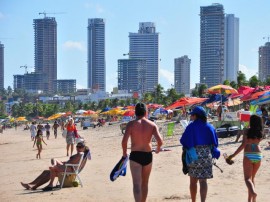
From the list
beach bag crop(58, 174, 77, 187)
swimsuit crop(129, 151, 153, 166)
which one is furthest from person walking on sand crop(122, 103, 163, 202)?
beach bag crop(58, 174, 77, 187)

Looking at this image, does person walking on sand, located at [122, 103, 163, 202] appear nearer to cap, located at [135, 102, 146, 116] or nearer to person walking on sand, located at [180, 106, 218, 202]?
cap, located at [135, 102, 146, 116]

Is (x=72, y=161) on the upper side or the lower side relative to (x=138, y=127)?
lower

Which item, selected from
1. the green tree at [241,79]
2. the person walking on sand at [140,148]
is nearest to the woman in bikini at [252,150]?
the person walking on sand at [140,148]

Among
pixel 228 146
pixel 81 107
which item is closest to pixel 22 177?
pixel 228 146

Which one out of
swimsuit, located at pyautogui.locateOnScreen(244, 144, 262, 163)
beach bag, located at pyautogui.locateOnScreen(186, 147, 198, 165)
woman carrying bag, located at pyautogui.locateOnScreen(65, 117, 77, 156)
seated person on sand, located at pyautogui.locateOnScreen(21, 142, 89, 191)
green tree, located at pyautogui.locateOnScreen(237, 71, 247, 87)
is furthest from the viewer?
Answer: green tree, located at pyautogui.locateOnScreen(237, 71, 247, 87)

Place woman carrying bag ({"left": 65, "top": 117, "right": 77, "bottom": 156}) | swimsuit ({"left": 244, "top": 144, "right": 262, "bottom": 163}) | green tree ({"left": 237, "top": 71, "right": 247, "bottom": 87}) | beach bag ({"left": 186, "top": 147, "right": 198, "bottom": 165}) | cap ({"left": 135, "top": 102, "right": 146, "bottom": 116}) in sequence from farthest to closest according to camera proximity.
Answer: green tree ({"left": 237, "top": 71, "right": 247, "bottom": 87})
woman carrying bag ({"left": 65, "top": 117, "right": 77, "bottom": 156})
cap ({"left": 135, "top": 102, "right": 146, "bottom": 116})
swimsuit ({"left": 244, "top": 144, "right": 262, "bottom": 163})
beach bag ({"left": 186, "top": 147, "right": 198, "bottom": 165})

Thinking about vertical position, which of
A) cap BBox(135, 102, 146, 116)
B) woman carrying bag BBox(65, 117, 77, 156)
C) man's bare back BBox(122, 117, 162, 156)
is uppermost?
cap BBox(135, 102, 146, 116)

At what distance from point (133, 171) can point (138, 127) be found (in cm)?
56

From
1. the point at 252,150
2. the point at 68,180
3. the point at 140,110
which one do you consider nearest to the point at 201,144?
the point at 252,150

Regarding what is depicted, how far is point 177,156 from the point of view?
16438mm

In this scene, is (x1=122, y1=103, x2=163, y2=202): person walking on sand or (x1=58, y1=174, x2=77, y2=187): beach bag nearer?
(x1=122, y1=103, x2=163, y2=202): person walking on sand

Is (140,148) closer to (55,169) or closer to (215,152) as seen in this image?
(215,152)

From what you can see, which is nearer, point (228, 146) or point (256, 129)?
point (256, 129)

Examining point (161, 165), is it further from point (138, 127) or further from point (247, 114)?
point (138, 127)
